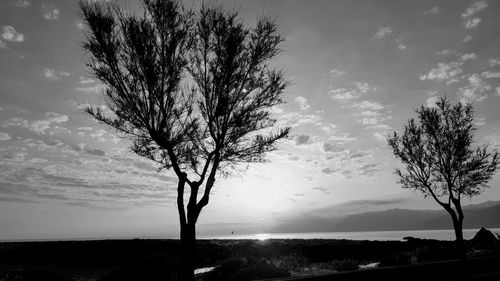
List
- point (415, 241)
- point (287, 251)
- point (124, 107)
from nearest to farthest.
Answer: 1. point (124, 107)
2. point (287, 251)
3. point (415, 241)

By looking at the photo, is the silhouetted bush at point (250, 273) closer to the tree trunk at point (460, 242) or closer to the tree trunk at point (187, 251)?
the tree trunk at point (187, 251)

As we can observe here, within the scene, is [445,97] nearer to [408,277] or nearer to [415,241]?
[408,277]

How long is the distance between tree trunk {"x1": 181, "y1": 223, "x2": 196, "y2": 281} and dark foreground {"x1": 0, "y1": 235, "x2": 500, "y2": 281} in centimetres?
279

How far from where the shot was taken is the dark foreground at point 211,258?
2164 centimetres

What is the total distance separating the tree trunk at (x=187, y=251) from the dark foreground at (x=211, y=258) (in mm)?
2789

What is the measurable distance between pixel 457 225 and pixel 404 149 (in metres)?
7.16

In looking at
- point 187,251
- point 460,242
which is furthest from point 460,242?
point 187,251

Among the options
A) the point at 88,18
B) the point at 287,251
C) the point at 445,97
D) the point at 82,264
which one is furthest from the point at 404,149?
the point at 82,264

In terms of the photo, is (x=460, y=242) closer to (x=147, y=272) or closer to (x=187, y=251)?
(x=187, y=251)

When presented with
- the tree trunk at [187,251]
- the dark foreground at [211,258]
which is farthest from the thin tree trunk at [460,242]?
the tree trunk at [187,251]

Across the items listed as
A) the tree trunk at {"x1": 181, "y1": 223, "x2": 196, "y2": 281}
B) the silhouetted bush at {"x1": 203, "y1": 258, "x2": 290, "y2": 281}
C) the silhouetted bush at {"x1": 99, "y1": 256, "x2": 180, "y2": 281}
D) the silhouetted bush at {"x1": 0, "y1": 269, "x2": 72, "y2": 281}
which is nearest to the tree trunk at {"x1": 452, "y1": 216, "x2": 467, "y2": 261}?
the silhouetted bush at {"x1": 203, "y1": 258, "x2": 290, "y2": 281}

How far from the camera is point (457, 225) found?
1150 inches

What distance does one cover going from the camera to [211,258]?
4119 centimetres

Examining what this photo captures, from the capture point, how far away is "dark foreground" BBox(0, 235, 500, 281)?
2164cm
